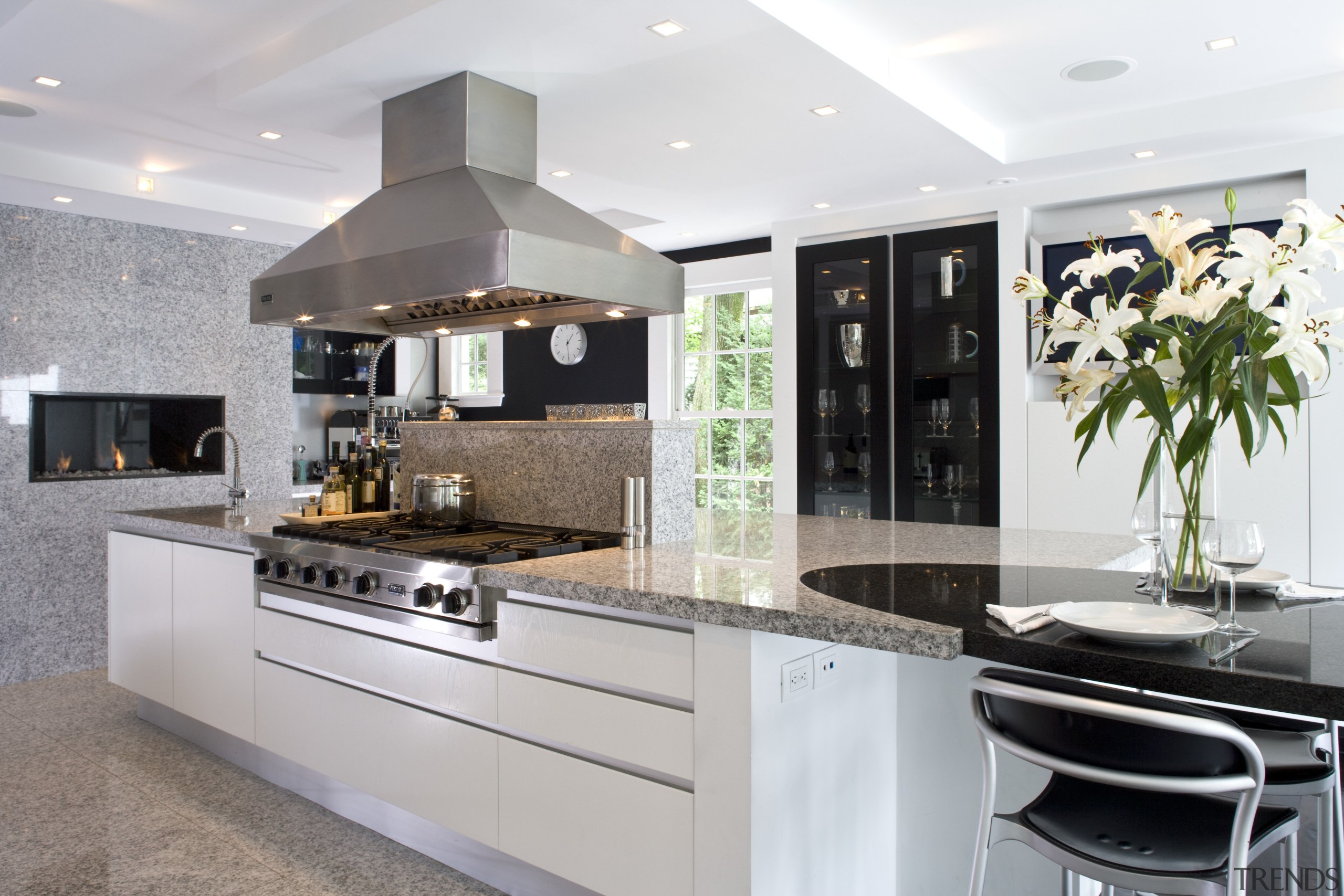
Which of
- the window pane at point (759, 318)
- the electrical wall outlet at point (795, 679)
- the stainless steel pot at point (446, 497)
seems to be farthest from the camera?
the window pane at point (759, 318)

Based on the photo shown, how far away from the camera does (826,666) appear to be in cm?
190

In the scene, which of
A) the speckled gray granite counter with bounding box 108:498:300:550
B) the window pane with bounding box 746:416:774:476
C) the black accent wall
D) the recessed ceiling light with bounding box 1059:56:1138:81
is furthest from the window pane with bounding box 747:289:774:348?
the speckled gray granite counter with bounding box 108:498:300:550

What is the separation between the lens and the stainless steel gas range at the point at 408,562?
7.47 ft

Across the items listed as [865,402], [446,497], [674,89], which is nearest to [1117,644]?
[446,497]

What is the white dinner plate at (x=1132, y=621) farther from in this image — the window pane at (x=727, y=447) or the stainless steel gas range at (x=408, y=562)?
the window pane at (x=727, y=447)

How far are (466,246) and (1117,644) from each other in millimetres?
1940

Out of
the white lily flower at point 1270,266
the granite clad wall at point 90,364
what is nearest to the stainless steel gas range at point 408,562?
the white lily flower at point 1270,266

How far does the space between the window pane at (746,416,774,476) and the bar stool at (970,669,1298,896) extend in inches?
170

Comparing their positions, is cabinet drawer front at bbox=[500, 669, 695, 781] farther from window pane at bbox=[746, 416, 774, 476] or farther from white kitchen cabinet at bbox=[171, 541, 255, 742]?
window pane at bbox=[746, 416, 774, 476]

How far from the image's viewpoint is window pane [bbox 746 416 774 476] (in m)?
5.80

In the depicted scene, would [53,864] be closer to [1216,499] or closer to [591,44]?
[591,44]

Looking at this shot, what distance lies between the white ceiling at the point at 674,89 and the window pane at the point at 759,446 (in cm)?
165

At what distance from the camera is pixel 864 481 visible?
483 centimetres

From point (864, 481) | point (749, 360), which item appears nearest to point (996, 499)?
point (864, 481)
